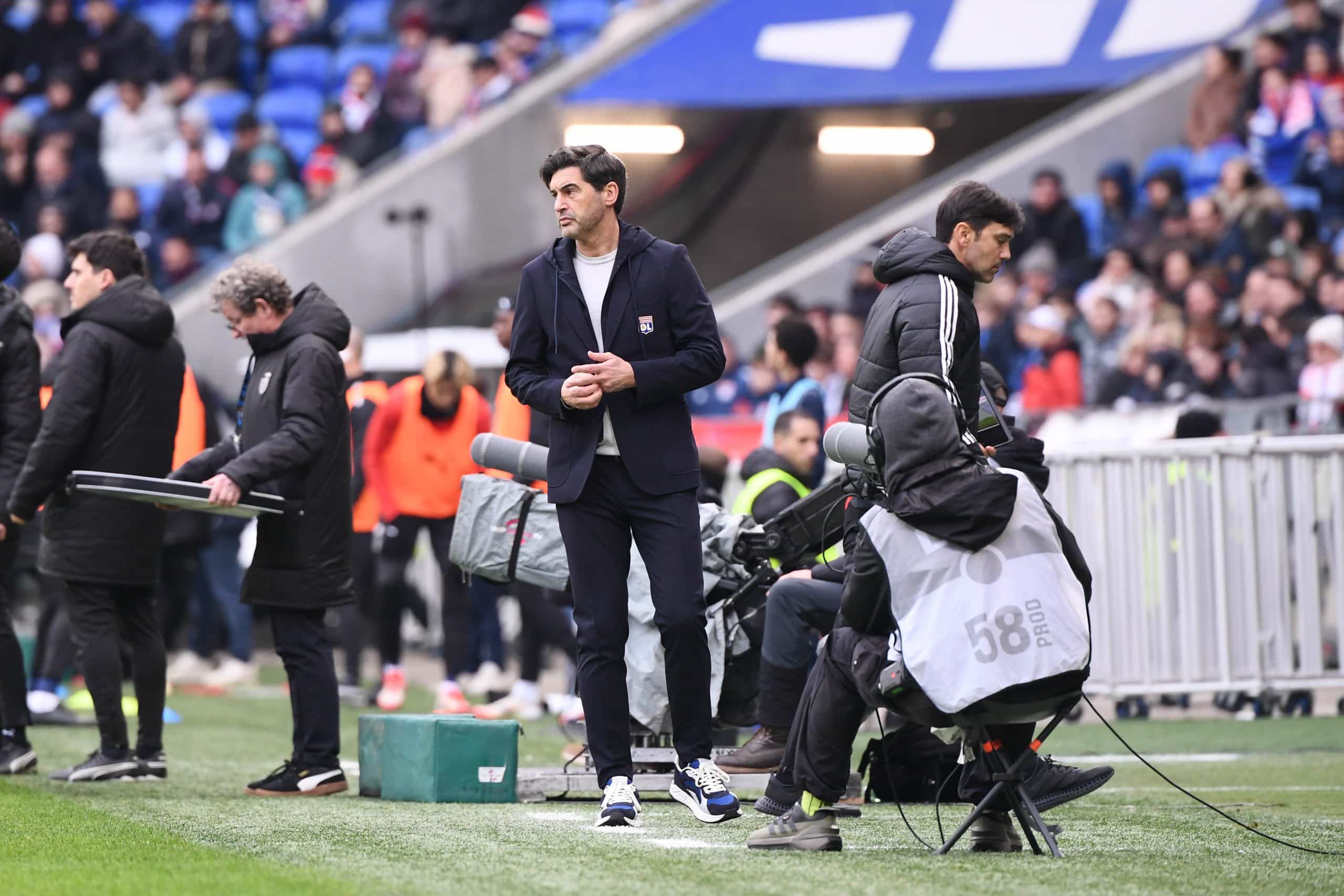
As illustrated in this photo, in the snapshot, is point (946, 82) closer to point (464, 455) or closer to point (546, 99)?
point (546, 99)

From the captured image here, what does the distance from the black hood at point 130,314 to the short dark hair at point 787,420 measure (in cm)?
245

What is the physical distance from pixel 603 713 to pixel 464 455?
5125mm

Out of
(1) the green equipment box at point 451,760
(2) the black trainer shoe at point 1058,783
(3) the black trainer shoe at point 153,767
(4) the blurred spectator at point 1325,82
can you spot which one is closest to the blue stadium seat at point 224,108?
(4) the blurred spectator at point 1325,82

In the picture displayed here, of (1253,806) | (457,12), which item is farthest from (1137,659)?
(457,12)

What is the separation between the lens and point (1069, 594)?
5113mm

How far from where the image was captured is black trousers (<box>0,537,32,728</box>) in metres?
8.01

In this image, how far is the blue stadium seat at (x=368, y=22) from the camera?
23406 millimetres

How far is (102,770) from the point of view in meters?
7.68

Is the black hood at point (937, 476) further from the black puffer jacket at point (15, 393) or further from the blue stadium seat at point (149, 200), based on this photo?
the blue stadium seat at point (149, 200)

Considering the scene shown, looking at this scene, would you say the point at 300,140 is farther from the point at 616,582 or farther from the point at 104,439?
the point at 616,582

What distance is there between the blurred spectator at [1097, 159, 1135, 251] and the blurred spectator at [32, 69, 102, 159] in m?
11.2

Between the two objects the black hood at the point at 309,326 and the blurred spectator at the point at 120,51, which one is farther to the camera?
the blurred spectator at the point at 120,51

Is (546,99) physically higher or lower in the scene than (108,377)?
higher

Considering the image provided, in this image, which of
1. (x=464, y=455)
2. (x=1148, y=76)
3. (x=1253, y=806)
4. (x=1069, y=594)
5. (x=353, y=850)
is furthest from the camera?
(x=1148, y=76)
